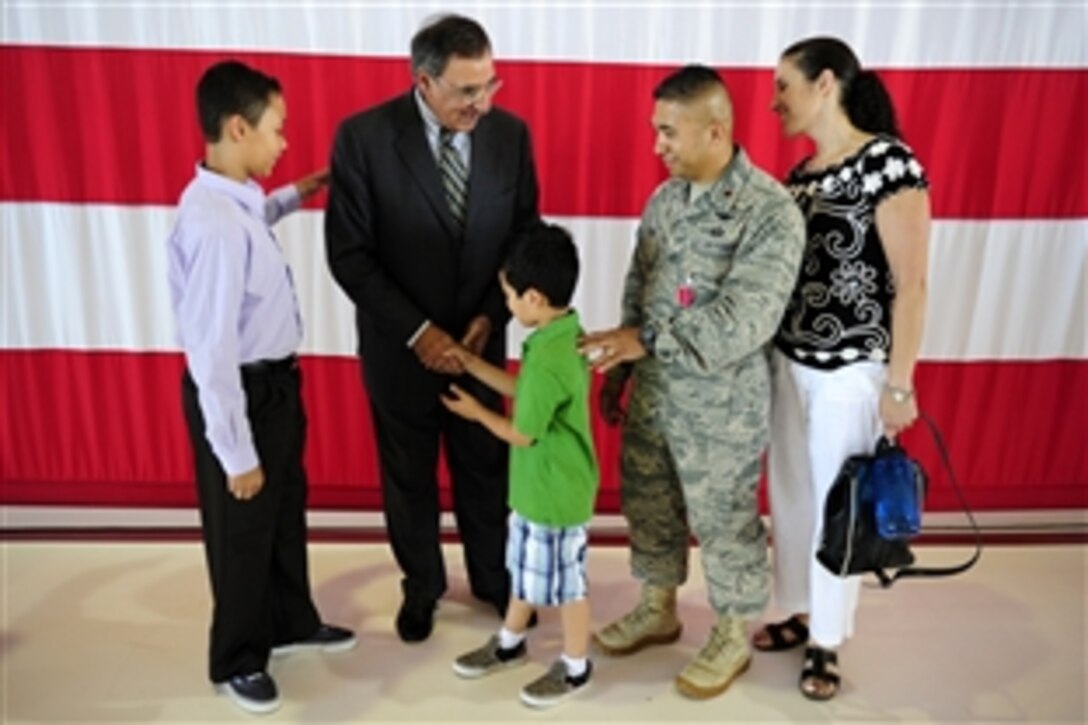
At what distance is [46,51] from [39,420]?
3.52 feet

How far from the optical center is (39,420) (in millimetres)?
3053

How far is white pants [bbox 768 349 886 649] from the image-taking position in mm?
2162

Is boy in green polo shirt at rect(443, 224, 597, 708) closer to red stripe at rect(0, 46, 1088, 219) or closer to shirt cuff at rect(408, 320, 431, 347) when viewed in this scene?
shirt cuff at rect(408, 320, 431, 347)

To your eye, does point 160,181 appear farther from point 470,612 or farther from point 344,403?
point 470,612

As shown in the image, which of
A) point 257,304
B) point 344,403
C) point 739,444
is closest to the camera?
point 257,304

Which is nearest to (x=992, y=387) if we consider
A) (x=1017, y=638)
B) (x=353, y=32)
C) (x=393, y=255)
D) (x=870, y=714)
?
(x=1017, y=638)

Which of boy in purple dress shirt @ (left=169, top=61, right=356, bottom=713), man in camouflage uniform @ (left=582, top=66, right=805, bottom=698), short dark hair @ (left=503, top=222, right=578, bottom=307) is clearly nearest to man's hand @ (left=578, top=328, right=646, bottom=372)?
man in camouflage uniform @ (left=582, top=66, right=805, bottom=698)

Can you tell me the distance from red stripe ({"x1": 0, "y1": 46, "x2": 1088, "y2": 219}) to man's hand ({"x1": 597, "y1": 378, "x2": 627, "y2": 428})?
68 centimetres

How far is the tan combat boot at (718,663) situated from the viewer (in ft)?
7.63

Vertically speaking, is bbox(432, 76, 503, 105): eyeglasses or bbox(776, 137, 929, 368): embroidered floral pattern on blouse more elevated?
bbox(432, 76, 503, 105): eyeglasses

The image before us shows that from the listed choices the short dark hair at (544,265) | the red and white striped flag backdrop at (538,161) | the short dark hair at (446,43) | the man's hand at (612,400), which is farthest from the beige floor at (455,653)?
the short dark hair at (446,43)

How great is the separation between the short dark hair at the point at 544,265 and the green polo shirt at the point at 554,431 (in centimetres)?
7

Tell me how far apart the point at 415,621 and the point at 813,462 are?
105 centimetres

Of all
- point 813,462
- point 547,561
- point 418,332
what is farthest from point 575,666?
point 418,332
